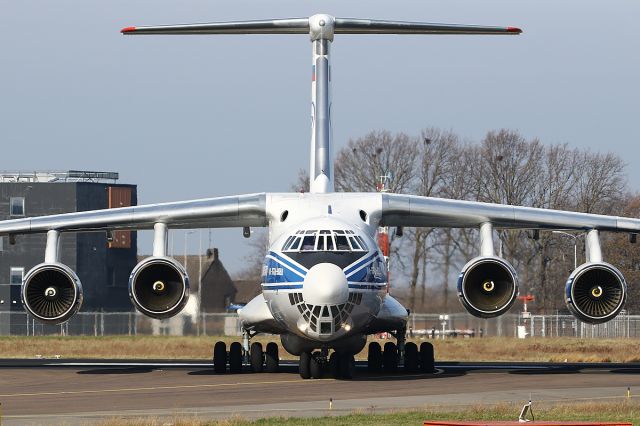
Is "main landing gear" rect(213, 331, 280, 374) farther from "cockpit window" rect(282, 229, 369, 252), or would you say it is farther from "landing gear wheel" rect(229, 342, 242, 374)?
"cockpit window" rect(282, 229, 369, 252)

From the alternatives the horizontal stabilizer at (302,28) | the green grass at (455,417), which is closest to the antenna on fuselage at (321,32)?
the horizontal stabilizer at (302,28)

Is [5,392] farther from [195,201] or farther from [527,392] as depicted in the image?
[527,392]

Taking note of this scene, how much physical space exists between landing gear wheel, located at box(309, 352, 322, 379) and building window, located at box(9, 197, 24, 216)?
40.5 m

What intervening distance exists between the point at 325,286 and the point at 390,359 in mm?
4802

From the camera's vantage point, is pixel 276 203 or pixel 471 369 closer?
pixel 276 203

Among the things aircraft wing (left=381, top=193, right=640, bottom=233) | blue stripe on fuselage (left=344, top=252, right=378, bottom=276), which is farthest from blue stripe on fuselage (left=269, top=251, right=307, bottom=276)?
aircraft wing (left=381, top=193, right=640, bottom=233)

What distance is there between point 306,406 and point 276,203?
6.72 meters

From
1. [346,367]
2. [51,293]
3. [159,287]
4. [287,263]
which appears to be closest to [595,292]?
[346,367]

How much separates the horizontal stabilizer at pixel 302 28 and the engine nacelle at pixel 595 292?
14.3 feet

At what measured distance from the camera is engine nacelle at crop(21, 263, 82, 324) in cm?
2344

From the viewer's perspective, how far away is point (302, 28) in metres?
25.3

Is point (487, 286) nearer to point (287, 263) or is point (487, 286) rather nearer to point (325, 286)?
point (287, 263)

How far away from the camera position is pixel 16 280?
59.7m

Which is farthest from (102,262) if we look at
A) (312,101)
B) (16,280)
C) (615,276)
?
A: (615,276)
